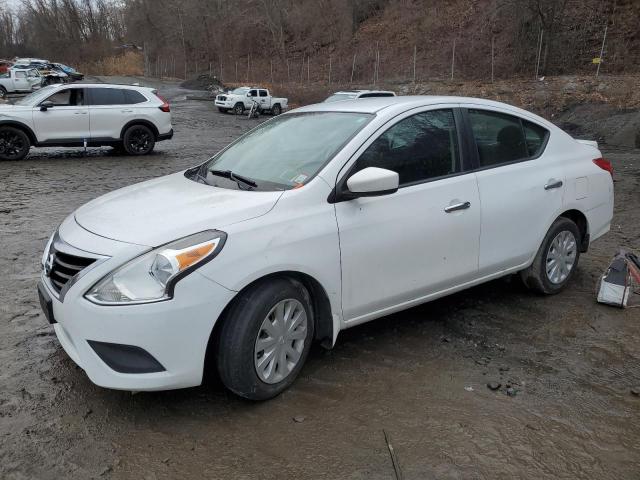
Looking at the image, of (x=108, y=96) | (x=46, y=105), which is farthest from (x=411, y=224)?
(x=108, y=96)

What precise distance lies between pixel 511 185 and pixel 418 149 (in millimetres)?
889

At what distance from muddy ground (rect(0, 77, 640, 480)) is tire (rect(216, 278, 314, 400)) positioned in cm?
15

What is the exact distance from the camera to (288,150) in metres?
3.88

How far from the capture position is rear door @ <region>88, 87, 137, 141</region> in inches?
522

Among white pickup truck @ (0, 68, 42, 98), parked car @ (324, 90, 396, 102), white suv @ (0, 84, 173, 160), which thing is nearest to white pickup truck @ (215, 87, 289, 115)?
white pickup truck @ (0, 68, 42, 98)

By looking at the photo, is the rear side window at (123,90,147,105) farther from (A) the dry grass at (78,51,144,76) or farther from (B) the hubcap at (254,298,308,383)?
(A) the dry grass at (78,51,144,76)

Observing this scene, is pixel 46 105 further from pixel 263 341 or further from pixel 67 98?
pixel 263 341

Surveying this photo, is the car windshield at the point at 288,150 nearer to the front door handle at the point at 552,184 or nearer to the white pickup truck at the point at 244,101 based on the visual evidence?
the front door handle at the point at 552,184

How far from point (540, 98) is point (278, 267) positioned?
2108 cm

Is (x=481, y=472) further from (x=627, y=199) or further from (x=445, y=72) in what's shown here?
(x=445, y=72)

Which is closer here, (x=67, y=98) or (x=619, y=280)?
(x=619, y=280)

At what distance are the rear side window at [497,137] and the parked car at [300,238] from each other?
0.05ft

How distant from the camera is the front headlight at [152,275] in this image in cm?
279

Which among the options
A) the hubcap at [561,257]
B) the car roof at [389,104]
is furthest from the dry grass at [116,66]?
the hubcap at [561,257]
